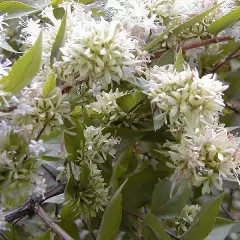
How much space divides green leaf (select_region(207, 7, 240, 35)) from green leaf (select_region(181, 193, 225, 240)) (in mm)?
249

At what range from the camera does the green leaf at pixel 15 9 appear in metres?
0.69

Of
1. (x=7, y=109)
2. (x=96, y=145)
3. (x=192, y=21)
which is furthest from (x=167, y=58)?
(x=7, y=109)

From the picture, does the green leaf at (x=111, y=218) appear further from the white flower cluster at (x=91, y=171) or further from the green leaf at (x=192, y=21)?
the green leaf at (x=192, y=21)

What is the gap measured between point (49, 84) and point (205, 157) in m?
0.21

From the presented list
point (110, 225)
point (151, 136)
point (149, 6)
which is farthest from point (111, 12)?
point (110, 225)

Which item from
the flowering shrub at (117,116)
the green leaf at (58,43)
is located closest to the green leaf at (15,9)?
the flowering shrub at (117,116)

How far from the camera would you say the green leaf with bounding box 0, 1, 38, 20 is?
69 cm

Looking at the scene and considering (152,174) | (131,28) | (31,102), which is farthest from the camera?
(152,174)

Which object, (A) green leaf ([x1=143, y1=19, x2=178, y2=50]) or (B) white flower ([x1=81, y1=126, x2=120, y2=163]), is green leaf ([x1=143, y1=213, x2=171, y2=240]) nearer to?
(B) white flower ([x1=81, y1=126, x2=120, y2=163])

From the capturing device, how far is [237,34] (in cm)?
72

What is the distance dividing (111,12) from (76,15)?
8 centimetres

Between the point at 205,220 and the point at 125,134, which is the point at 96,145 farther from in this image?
the point at 205,220

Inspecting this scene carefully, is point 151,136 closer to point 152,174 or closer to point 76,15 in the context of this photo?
point 152,174

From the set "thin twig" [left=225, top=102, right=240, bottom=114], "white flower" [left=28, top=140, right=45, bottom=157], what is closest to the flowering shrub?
"white flower" [left=28, top=140, right=45, bottom=157]
